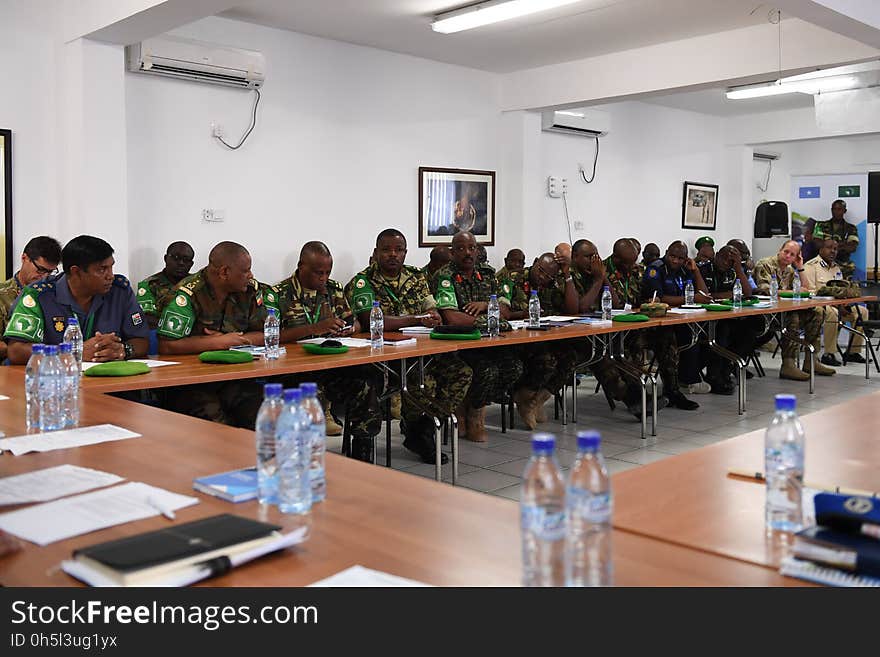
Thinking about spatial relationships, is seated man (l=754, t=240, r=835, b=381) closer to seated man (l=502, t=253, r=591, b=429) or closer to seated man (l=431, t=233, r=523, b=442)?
seated man (l=502, t=253, r=591, b=429)

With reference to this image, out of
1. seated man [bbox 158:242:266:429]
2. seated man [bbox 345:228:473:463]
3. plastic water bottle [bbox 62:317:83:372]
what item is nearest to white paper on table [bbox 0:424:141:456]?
plastic water bottle [bbox 62:317:83:372]

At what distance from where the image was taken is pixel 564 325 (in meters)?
5.73

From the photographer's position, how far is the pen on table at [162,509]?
5.49 feet

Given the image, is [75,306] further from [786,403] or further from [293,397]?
[786,403]

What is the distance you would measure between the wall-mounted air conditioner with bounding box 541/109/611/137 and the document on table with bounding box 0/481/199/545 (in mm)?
7505

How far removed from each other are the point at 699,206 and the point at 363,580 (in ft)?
Answer: 34.4

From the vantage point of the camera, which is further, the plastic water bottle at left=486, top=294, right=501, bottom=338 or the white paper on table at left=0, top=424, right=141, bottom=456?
the plastic water bottle at left=486, top=294, right=501, bottom=338

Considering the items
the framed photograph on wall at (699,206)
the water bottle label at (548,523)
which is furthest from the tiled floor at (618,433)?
the framed photograph on wall at (699,206)

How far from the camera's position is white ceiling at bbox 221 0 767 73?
6.25 meters

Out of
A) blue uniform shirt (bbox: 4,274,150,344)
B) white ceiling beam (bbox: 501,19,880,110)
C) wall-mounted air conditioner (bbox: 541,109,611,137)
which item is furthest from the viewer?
wall-mounted air conditioner (bbox: 541,109,611,137)

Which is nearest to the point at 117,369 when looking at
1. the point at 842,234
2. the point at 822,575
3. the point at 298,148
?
the point at 822,575

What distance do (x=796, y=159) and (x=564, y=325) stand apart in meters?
9.56
